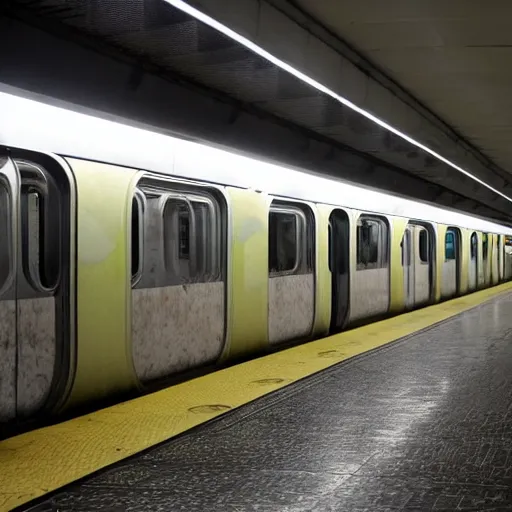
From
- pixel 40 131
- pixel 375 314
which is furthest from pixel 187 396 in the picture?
pixel 375 314

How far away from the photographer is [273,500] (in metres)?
3.80

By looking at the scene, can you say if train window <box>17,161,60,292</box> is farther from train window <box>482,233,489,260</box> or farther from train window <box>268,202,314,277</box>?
train window <box>482,233,489,260</box>

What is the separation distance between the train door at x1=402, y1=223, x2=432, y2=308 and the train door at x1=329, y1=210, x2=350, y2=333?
3.50 metres

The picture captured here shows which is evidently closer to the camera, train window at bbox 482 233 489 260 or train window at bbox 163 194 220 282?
train window at bbox 163 194 220 282

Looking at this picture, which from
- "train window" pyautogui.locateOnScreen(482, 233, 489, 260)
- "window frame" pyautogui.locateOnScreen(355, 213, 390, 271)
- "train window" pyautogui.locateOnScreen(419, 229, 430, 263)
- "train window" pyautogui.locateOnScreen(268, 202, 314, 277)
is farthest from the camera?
"train window" pyautogui.locateOnScreen(482, 233, 489, 260)

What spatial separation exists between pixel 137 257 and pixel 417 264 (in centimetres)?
1004

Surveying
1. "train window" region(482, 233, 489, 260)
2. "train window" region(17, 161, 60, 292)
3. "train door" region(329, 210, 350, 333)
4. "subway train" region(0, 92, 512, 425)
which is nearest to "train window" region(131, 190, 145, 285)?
"subway train" region(0, 92, 512, 425)

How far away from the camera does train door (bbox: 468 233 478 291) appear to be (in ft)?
70.3

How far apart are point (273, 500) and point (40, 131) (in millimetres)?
2936

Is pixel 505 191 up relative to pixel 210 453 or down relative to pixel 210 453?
up

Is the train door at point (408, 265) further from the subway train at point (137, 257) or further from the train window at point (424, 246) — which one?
the subway train at point (137, 257)

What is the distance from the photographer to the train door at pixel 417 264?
48.0 ft

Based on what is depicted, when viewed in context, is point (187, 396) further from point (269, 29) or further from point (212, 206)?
point (269, 29)

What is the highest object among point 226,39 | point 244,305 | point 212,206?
point 226,39
